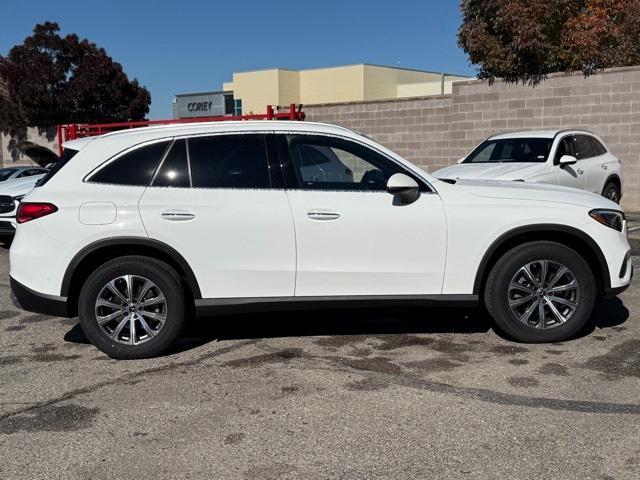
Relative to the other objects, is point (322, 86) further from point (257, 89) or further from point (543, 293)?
point (543, 293)

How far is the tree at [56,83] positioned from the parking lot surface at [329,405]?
23762 millimetres

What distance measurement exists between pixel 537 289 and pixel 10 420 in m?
3.86

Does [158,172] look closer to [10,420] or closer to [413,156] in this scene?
[10,420]

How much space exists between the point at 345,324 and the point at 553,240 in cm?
196

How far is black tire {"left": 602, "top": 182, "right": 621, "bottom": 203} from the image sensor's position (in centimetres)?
1179

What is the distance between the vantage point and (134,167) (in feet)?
17.0

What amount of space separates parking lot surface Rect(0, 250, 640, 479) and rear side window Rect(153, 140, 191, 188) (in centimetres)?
136

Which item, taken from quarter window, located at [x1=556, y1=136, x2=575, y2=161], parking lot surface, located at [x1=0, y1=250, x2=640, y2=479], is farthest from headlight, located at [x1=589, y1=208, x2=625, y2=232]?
quarter window, located at [x1=556, y1=136, x2=575, y2=161]

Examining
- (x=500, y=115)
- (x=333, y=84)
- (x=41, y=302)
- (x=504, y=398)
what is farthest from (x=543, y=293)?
(x=333, y=84)

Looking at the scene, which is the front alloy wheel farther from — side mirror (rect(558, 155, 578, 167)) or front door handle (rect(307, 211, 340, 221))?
side mirror (rect(558, 155, 578, 167))

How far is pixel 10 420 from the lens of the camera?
13.4 feet

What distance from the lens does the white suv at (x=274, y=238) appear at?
5.05m

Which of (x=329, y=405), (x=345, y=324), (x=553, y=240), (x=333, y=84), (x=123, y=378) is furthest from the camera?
(x=333, y=84)

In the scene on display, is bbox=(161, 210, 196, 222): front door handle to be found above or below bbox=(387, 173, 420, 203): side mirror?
below
